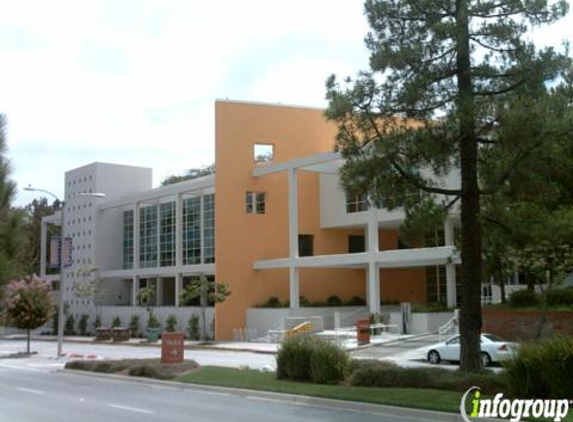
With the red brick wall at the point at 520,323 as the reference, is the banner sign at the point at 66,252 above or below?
above

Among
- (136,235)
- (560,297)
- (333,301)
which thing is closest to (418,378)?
(560,297)

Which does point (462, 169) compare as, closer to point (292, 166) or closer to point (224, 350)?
point (224, 350)

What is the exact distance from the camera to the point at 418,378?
15680 mm

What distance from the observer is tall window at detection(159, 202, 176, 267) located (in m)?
58.5

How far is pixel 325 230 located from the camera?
53.1 meters

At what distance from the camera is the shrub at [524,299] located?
31453mm

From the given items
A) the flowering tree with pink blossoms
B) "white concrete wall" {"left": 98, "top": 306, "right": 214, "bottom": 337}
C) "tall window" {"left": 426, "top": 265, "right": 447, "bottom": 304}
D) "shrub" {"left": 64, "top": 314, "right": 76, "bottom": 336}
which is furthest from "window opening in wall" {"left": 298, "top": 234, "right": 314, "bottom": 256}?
"shrub" {"left": 64, "top": 314, "right": 76, "bottom": 336}

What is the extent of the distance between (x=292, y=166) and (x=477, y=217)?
3078cm

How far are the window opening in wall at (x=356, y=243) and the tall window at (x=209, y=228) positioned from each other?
394 inches

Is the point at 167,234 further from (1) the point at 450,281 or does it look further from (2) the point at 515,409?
(2) the point at 515,409

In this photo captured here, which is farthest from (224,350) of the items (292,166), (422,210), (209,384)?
(422,210)

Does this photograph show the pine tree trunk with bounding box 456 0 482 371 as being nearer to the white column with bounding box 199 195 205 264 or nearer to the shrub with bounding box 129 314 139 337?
the white column with bounding box 199 195 205 264

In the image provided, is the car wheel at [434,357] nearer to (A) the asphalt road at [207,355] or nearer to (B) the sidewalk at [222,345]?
(A) the asphalt road at [207,355]

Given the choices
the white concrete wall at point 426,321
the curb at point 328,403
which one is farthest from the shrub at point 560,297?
the curb at point 328,403
